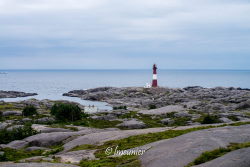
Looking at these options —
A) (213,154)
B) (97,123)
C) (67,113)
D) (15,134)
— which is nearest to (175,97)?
(67,113)

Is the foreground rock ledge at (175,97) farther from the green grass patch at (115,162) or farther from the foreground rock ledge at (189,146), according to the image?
the green grass patch at (115,162)

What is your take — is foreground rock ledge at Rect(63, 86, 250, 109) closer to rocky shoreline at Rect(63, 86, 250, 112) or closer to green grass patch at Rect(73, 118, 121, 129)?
rocky shoreline at Rect(63, 86, 250, 112)

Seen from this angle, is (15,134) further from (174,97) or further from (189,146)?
(174,97)

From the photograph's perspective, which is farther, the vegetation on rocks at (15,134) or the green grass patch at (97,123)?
the green grass patch at (97,123)

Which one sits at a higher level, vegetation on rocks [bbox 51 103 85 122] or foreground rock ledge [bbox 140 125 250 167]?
foreground rock ledge [bbox 140 125 250 167]

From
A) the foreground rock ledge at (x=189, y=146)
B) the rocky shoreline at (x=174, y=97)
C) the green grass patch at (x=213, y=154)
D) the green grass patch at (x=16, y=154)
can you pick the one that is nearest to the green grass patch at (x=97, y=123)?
the green grass patch at (x=16, y=154)

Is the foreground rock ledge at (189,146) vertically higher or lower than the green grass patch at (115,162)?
higher

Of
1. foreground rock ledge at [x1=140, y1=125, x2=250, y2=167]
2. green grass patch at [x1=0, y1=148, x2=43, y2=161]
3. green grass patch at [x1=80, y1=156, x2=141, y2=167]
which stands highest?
foreground rock ledge at [x1=140, y1=125, x2=250, y2=167]

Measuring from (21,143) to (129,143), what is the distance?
14.8 m

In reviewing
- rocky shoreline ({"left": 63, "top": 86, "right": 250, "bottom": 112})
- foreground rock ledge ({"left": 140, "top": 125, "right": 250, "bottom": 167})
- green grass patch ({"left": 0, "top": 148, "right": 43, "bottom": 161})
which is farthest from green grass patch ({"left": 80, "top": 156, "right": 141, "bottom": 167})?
rocky shoreline ({"left": 63, "top": 86, "right": 250, "bottom": 112})

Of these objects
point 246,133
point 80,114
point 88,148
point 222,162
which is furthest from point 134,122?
point 222,162

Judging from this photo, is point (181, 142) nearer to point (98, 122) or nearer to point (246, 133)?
point (246, 133)

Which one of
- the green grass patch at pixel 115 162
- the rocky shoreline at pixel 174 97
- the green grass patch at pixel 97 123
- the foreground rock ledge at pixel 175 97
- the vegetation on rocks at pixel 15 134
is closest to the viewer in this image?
the green grass patch at pixel 115 162

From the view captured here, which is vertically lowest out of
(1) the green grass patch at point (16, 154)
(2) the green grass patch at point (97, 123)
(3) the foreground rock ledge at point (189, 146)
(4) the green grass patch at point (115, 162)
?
(2) the green grass patch at point (97, 123)
